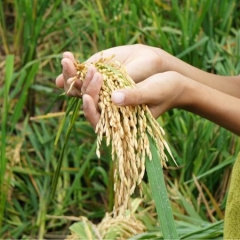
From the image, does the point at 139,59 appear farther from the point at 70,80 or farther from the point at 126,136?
the point at 126,136

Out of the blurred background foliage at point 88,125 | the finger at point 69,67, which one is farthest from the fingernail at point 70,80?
the blurred background foliage at point 88,125

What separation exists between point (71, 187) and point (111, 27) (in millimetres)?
718

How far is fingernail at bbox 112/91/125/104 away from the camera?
3.64 ft

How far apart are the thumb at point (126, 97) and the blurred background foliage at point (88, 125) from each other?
3.46 feet

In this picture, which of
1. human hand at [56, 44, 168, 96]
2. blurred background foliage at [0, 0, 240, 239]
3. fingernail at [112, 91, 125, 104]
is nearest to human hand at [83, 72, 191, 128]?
fingernail at [112, 91, 125, 104]

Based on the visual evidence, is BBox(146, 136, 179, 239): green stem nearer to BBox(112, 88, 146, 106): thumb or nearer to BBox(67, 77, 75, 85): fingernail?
BBox(112, 88, 146, 106): thumb

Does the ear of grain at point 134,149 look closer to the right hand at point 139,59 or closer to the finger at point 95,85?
the finger at point 95,85

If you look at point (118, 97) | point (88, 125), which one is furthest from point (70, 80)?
point (88, 125)

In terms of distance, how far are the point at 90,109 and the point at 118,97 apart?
0.22 feet

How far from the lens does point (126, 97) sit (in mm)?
1110

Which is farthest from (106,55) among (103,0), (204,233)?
(103,0)

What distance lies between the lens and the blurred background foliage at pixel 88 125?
2.49 metres

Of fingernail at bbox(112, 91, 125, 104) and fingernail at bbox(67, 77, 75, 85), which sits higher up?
fingernail at bbox(67, 77, 75, 85)

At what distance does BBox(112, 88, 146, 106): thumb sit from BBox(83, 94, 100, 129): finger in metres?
0.05
